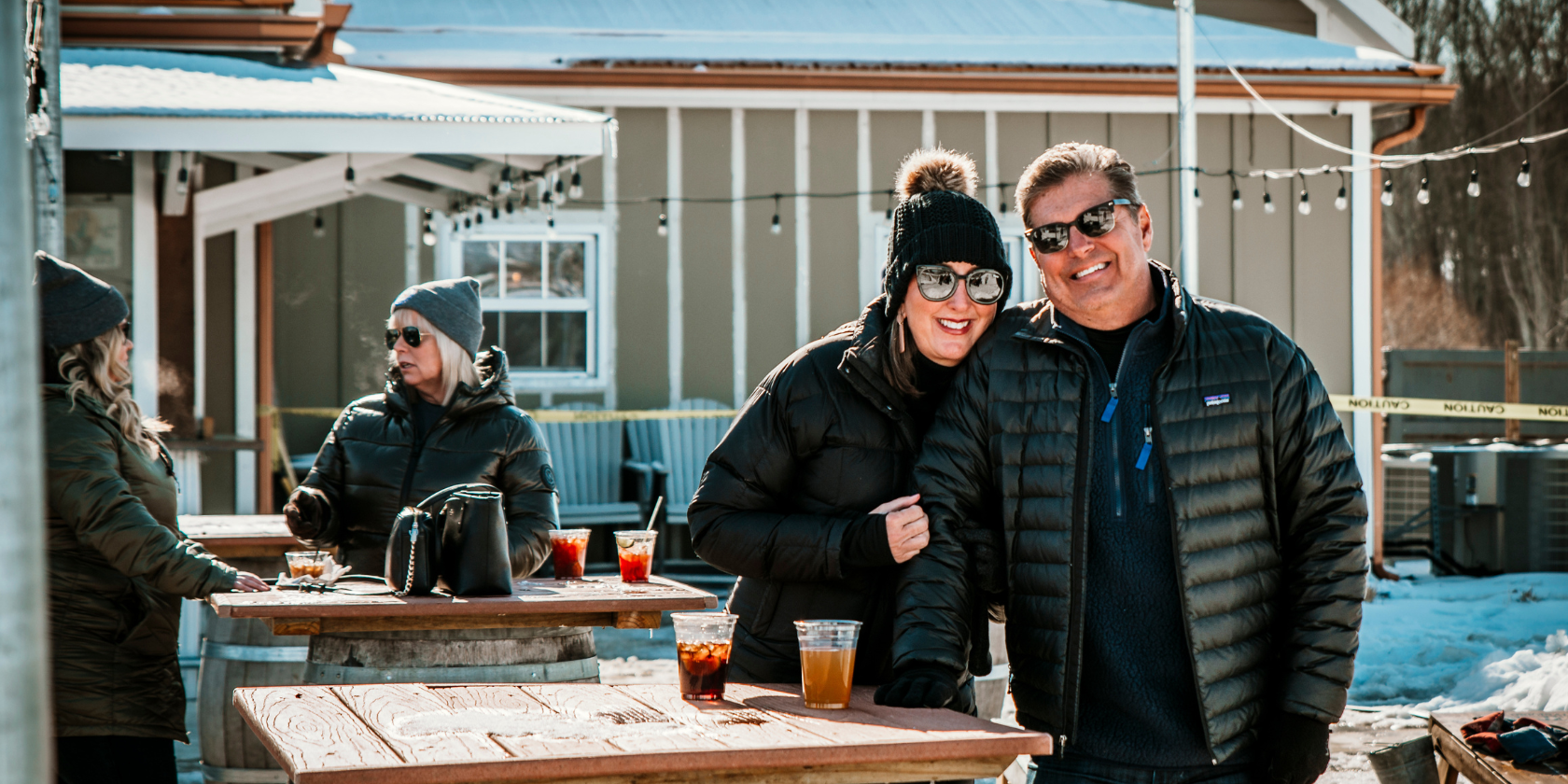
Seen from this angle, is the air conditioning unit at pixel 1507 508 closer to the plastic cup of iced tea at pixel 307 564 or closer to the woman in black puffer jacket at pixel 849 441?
the woman in black puffer jacket at pixel 849 441

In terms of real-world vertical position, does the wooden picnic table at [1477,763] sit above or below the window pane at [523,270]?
below

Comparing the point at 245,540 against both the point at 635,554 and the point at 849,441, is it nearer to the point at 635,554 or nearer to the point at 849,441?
the point at 635,554

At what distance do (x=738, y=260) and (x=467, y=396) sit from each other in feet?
21.8

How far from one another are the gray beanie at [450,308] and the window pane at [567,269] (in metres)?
6.25

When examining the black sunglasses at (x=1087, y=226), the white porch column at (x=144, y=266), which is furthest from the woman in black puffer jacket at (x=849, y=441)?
the white porch column at (x=144, y=266)

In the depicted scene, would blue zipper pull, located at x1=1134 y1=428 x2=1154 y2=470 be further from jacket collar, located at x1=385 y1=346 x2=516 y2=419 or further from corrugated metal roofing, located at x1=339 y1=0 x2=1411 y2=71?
corrugated metal roofing, located at x1=339 y1=0 x2=1411 y2=71

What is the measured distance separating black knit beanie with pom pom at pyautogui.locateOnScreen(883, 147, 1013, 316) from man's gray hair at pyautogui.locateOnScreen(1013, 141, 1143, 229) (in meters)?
0.10

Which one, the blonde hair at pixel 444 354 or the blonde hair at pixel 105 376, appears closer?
the blonde hair at pixel 105 376

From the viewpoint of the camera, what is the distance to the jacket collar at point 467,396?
4.26 m

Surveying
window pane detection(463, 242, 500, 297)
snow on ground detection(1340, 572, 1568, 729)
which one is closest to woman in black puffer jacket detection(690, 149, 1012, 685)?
snow on ground detection(1340, 572, 1568, 729)

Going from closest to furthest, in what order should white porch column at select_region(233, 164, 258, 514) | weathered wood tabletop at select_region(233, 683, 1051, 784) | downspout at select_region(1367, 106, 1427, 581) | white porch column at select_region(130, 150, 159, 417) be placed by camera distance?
weathered wood tabletop at select_region(233, 683, 1051, 784) < white porch column at select_region(130, 150, 159, 417) < white porch column at select_region(233, 164, 258, 514) < downspout at select_region(1367, 106, 1427, 581)

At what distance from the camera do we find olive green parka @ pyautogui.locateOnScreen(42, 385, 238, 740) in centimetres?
333

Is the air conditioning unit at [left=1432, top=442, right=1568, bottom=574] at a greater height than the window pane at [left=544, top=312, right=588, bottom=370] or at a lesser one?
lesser

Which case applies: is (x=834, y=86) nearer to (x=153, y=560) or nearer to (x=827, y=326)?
(x=827, y=326)
